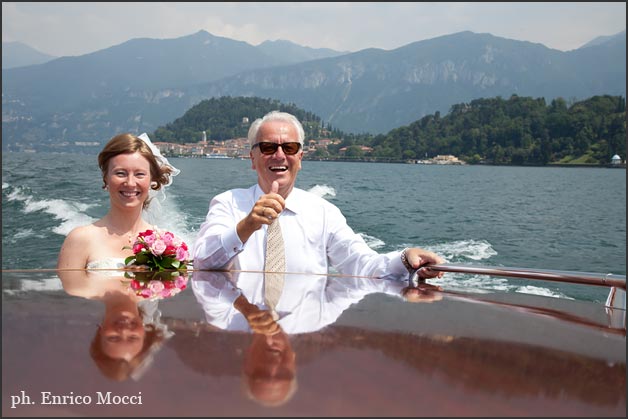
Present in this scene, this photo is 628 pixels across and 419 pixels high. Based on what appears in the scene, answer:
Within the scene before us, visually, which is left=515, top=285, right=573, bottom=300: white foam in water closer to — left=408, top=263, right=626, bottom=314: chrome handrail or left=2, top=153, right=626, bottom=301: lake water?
left=2, top=153, right=626, bottom=301: lake water

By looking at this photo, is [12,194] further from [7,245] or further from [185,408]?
[185,408]

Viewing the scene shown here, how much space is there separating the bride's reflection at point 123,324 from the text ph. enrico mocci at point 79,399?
0.18 feet

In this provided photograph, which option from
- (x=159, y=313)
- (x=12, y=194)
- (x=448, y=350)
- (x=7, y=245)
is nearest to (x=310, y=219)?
(x=159, y=313)

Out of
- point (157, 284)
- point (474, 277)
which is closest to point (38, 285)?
point (157, 284)

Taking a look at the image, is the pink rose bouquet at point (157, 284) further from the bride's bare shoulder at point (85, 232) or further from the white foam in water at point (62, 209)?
the white foam in water at point (62, 209)

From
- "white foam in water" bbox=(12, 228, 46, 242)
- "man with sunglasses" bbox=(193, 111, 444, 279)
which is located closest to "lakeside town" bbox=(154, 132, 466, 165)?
"white foam in water" bbox=(12, 228, 46, 242)

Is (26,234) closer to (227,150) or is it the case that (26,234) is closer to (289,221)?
(289,221)

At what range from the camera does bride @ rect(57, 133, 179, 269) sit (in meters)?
2.77

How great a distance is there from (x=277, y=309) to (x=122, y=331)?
38 centimetres

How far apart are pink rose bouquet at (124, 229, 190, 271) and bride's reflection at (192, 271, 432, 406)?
4.2 inches

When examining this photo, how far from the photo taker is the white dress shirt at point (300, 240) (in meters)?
2.49

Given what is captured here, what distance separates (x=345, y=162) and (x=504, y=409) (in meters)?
92.7

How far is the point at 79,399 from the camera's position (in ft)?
2.59

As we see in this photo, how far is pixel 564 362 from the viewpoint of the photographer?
1.04 metres
